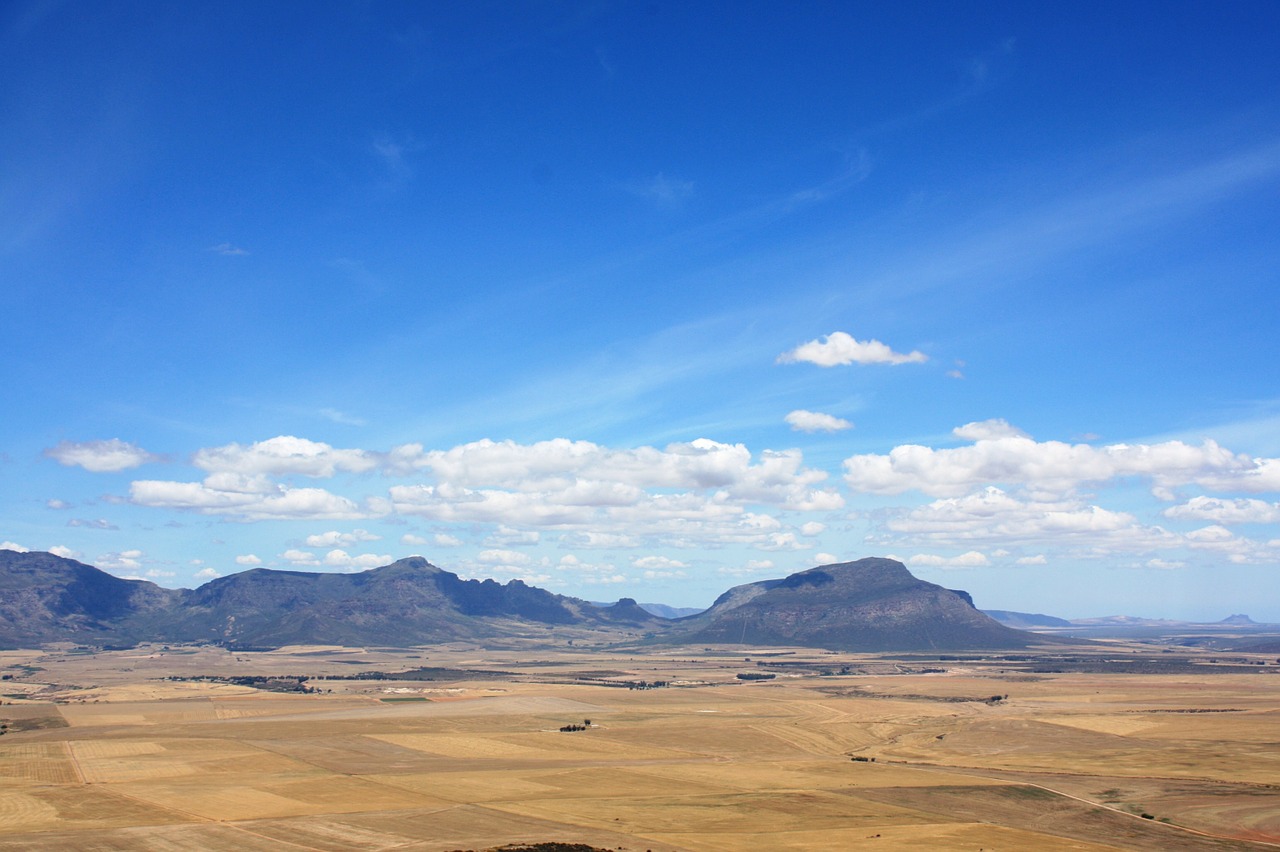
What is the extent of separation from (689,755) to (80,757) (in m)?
89.0

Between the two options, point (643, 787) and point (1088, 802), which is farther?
point (643, 787)

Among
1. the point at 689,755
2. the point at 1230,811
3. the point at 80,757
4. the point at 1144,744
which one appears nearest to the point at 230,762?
the point at 80,757

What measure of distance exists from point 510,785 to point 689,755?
132 feet

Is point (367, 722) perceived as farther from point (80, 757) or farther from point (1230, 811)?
point (1230, 811)

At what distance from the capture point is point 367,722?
7830 inches

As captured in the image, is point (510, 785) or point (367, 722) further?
point (367, 722)

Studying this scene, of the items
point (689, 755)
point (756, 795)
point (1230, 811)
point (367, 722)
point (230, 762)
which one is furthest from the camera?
point (367, 722)

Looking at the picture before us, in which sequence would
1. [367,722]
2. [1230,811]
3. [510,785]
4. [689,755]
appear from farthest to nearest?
[367,722] → [689,755] → [510,785] → [1230,811]

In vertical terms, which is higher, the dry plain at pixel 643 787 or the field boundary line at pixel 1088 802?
the dry plain at pixel 643 787

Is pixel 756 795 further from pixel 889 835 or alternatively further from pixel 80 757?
pixel 80 757

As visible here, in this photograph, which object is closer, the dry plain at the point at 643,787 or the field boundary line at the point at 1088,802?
the dry plain at the point at 643,787

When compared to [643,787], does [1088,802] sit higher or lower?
lower

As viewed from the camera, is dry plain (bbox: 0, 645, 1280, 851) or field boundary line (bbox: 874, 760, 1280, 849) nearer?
dry plain (bbox: 0, 645, 1280, 851)

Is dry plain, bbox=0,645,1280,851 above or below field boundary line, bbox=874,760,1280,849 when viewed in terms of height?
above
